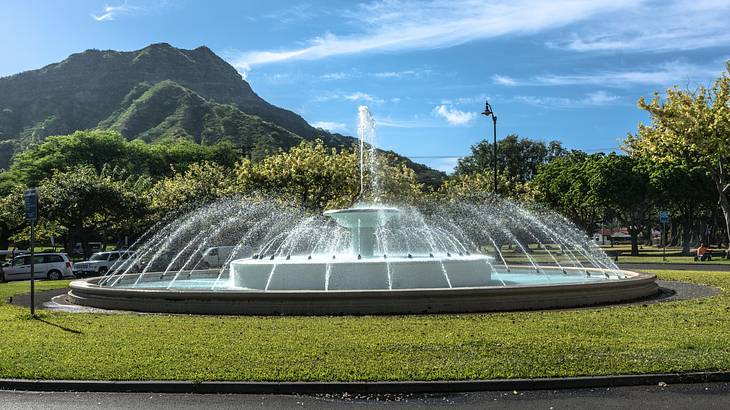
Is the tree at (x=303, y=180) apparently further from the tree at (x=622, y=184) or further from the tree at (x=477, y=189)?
the tree at (x=622, y=184)

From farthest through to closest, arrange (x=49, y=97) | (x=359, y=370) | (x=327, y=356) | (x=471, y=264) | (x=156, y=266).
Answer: (x=49, y=97)
(x=156, y=266)
(x=471, y=264)
(x=327, y=356)
(x=359, y=370)

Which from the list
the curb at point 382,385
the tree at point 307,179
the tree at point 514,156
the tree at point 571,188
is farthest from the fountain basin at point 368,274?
the tree at point 514,156

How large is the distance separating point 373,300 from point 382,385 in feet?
21.2

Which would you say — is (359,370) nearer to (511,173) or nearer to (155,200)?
(155,200)

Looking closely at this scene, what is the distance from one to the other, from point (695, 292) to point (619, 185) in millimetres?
39752

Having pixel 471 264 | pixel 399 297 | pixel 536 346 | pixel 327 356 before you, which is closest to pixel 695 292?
pixel 471 264

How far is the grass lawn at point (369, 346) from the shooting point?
8.60 meters

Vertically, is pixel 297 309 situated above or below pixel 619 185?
below

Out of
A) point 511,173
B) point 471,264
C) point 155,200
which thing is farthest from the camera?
point 511,173

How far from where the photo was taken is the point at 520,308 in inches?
581

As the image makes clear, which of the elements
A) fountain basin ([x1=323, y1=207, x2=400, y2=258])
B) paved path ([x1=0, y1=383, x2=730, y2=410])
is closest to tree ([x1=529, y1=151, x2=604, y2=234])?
fountain basin ([x1=323, y1=207, x2=400, y2=258])

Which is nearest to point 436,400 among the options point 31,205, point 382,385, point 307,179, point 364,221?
point 382,385

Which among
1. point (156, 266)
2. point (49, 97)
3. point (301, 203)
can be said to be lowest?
point (156, 266)

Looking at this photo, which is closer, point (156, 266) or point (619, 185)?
point (156, 266)
